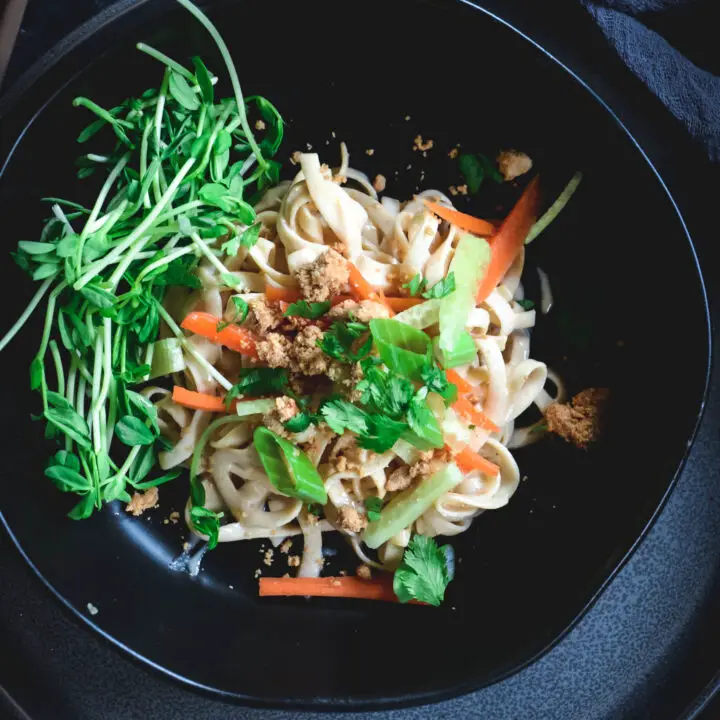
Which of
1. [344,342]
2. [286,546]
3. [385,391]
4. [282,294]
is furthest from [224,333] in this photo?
[286,546]

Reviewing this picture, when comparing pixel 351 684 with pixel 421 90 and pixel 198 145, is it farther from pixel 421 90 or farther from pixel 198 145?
pixel 421 90

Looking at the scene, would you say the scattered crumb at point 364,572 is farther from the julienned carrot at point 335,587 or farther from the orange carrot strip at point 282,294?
the orange carrot strip at point 282,294

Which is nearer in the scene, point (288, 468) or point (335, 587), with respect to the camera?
point (288, 468)

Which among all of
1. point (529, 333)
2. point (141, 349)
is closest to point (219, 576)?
point (141, 349)

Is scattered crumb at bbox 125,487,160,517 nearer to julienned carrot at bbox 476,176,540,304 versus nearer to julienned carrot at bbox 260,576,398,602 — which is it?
julienned carrot at bbox 260,576,398,602

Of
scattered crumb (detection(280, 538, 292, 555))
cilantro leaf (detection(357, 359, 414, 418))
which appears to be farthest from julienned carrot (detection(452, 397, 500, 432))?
scattered crumb (detection(280, 538, 292, 555))

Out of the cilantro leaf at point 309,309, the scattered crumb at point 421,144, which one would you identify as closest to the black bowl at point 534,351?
the scattered crumb at point 421,144

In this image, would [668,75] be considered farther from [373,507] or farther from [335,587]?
[335,587]
